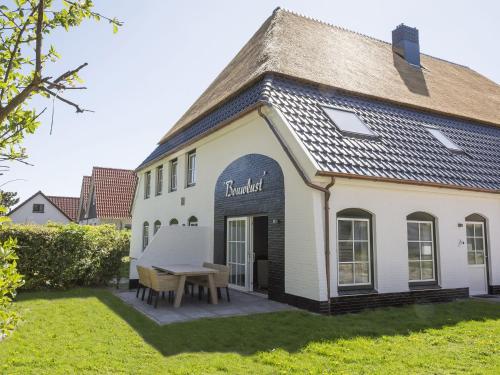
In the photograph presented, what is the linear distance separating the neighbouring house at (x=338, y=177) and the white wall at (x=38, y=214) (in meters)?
27.8

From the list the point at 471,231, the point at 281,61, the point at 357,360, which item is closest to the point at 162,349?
the point at 357,360

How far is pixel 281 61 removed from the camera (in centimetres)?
1185

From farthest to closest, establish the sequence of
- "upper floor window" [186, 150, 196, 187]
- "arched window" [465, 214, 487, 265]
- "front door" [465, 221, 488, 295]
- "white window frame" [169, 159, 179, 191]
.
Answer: "white window frame" [169, 159, 179, 191]
"upper floor window" [186, 150, 196, 187]
"arched window" [465, 214, 487, 265]
"front door" [465, 221, 488, 295]

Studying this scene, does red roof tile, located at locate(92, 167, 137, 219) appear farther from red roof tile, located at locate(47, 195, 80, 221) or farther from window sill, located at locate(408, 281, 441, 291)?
window sill, located at locate(408, 281, 441, 291)

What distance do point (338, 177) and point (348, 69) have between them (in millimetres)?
5963

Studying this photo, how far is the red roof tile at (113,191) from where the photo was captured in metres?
29.4

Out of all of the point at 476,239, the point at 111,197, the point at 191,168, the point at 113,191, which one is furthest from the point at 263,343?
the point at 113,191

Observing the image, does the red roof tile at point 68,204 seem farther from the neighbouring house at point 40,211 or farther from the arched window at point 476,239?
the arched window at point 476,239

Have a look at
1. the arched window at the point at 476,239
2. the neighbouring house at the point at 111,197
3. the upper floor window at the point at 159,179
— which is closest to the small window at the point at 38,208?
the neighbouring house at the point at 111,197

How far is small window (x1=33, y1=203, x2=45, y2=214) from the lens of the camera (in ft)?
126

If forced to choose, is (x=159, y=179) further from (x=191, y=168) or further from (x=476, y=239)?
(x=476, y=239)

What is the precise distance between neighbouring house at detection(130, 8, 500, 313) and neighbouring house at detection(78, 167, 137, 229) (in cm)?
1466

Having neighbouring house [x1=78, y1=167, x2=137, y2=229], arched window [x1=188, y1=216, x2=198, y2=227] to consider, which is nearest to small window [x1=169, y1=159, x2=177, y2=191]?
arched window [x1=188, y1=216, x2=198, y2=227]

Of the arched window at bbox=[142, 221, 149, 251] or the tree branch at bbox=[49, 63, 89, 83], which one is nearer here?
the tree branch at bbox=[49, 63, 89, 83]
